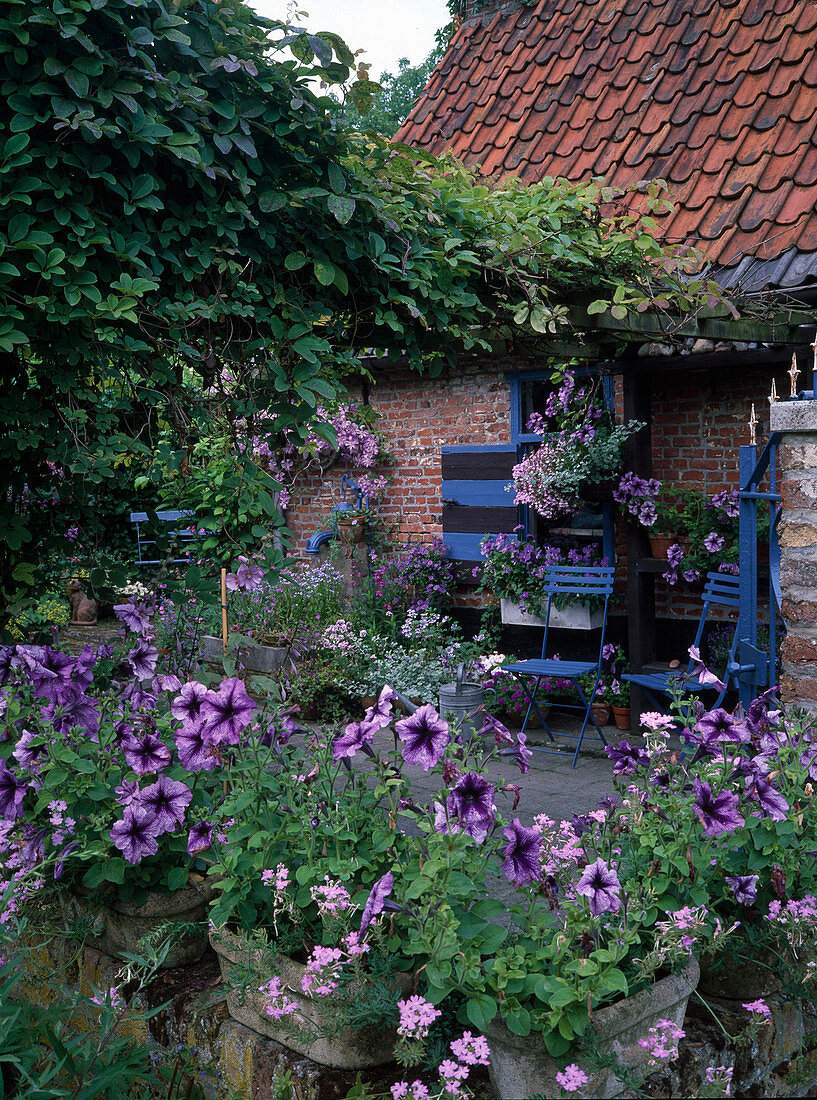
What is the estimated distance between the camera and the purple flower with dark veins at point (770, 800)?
203 centimetres

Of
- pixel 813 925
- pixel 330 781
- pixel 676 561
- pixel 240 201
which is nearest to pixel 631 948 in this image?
pixel 813 925

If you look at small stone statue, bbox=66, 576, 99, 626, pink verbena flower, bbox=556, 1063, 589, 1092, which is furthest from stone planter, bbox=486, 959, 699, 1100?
small stone statue, bbox=66, 576, 99, 626

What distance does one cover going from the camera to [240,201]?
2.63m

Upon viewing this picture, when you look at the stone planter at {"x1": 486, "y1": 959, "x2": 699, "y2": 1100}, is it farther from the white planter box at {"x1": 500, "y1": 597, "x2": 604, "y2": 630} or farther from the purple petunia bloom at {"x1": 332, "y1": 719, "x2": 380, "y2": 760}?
the white planter box at {"x1": 500, "y1": 597, "x2": 604, "y2": 630}

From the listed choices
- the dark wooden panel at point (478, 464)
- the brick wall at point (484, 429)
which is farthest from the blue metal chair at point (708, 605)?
the dark wooden panel at point (478, 464)

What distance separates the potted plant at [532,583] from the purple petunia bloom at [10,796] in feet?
14.4

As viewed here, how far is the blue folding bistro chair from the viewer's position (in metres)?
5.69

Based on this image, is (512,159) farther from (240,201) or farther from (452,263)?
(240,201)

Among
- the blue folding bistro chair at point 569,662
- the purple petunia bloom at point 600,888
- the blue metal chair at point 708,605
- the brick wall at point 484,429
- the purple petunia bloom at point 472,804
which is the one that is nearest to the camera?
the purple petunia bloom at point 600,888

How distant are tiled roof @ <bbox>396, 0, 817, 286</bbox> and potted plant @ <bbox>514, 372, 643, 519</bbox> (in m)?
1.14

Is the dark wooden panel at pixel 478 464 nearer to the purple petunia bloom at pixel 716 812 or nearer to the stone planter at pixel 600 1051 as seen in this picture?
the purple petunia bloom at pixel 716 812

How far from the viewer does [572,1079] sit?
1.56 meters

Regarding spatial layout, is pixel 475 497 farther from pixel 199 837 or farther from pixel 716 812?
pixel 716 812

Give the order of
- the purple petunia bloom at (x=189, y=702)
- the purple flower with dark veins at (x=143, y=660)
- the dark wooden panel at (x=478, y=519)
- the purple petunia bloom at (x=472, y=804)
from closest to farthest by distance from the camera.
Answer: the purple petunia bloom at (x=472, y=804)
the purple petunia bloom at (x=189, y=702)
the purple flower with dark veins at (x=143, y=660)
the dark wooden panel at (x=478, y=519)
